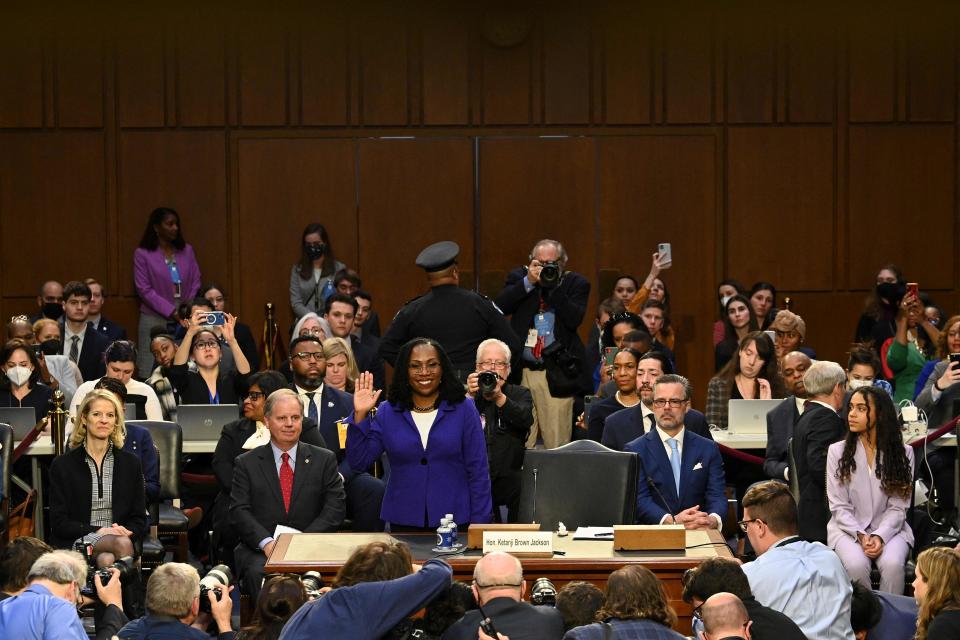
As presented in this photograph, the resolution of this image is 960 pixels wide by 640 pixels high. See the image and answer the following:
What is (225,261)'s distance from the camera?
11688 mm

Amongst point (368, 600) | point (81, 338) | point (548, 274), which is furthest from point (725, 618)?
point (81, 338)

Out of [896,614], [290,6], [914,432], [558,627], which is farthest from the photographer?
[290,6]

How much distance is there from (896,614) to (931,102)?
25.1ft

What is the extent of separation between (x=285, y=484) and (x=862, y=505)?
8.38 ft

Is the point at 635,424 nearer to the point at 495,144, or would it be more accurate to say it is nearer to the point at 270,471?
the point at 270,471

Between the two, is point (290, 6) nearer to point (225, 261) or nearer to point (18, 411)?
point (225, 261)

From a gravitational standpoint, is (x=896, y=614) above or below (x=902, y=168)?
below

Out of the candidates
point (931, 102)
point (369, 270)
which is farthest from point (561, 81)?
point (931, 102)

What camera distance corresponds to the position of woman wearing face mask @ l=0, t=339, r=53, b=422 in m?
8.12

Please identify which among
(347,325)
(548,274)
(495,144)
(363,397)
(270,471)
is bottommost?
(270,471)

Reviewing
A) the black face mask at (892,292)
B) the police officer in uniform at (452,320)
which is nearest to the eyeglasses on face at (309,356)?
the police officer in uniform at (452,320)

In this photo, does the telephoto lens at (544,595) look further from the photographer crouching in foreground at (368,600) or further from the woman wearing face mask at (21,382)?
the woman wearing face mask at (21,382)

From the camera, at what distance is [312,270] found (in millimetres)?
11328

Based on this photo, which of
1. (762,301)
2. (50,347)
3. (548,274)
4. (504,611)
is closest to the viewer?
(504,611)
